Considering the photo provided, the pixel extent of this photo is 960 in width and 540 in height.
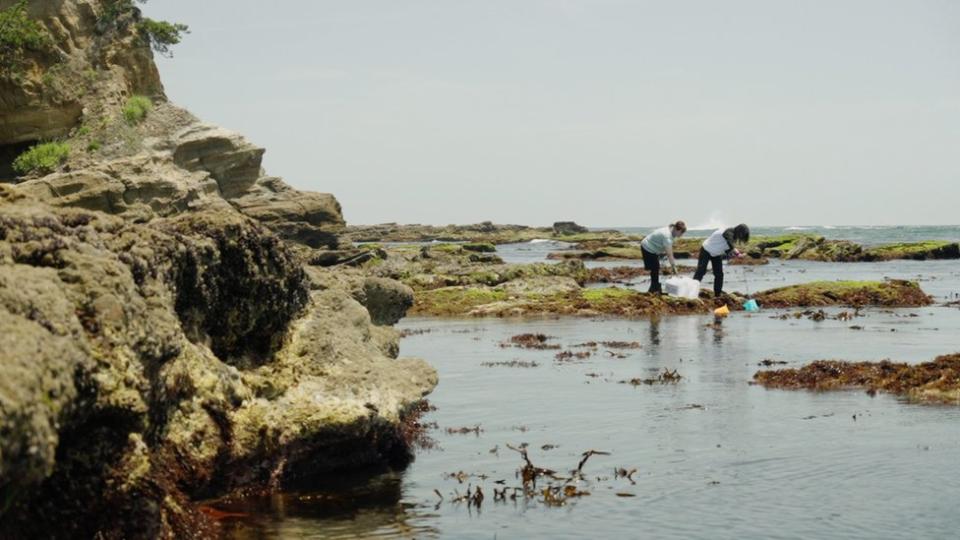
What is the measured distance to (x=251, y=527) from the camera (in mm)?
9094

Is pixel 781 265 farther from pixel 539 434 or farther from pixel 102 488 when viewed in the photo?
pixel 102 488

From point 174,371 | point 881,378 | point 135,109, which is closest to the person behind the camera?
point 174,371

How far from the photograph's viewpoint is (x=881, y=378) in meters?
16.6

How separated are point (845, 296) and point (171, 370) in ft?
93.9

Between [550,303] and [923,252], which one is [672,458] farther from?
[923,252]

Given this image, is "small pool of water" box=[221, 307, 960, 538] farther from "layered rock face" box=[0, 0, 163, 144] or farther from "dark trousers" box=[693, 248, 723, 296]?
"layered rock face" box=[0, 0, 163, 144]

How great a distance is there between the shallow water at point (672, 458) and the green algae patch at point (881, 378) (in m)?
0.43

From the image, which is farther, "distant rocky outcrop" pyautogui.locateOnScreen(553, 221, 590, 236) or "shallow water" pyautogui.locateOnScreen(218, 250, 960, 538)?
"distant rocky outcrop" pyautogui.locateOnScreen(553, 221, 590, 236)

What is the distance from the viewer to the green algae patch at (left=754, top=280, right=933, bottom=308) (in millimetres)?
32656

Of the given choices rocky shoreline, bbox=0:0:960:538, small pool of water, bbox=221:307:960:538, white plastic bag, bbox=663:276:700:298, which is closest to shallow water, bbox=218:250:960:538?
small pool of water, bbox=221:307:960:538

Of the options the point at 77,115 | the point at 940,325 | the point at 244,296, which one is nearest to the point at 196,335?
the point at 244,296

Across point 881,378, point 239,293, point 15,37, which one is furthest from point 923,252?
point 239,293

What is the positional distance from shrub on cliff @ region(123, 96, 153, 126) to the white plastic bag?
2749cm

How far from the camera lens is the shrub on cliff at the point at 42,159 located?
43.0 metres
